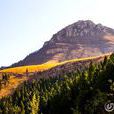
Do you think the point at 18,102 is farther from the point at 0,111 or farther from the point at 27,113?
the point at 27,113

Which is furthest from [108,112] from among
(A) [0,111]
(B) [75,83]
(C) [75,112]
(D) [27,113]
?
(A) [0,111]

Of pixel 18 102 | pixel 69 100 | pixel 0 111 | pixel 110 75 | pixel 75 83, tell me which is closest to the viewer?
pixel 110 75

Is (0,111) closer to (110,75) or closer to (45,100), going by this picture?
(45,100)

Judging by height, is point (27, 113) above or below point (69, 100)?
below

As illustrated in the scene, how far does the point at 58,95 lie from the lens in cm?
13550

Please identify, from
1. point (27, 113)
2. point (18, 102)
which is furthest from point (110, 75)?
point (18, 102)

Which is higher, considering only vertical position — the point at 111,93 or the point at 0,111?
the point at 111,93

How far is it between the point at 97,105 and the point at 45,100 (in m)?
55.2

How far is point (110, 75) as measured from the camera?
10956 centimetres

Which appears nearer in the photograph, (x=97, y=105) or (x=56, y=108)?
(x=97, y=105)

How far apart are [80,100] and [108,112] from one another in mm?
30579

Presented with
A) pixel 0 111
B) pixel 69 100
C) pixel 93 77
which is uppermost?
pixel 93 77

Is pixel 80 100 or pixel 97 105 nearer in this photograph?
pixel 97 105

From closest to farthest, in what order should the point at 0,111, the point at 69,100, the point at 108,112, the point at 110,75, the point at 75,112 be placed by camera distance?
the point at 108,112 < the point at 75,112 < the point at 110,75 < the point at 69,100 < the point at 0,111
